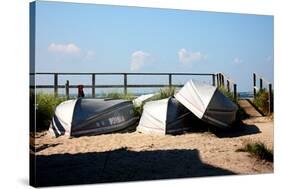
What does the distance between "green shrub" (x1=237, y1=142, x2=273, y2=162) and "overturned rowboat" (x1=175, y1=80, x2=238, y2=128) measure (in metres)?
0.45

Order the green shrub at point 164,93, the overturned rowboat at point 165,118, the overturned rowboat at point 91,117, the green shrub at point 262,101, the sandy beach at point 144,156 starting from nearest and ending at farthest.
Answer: the sandy beach at point 144,156 < the overturned rowboat at point 91,117 < the green shrub at point 164,93 < the overturned rowboat at point 165,118 < the green shrub at point 262,101

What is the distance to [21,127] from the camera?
5.50 metres

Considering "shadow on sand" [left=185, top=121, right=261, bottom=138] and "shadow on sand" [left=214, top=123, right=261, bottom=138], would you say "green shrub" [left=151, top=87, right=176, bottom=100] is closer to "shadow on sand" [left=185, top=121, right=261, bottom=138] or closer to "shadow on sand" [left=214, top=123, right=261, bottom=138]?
"shadow on sand" [left=185, top=121, right=261, bottom=138]

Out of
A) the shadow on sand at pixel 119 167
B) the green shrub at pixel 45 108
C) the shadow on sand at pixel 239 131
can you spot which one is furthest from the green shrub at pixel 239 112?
the green shrub at pixel 45 108

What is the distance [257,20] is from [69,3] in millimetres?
2523

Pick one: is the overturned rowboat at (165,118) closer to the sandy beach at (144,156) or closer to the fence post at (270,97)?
the sandy beach at (144,156)

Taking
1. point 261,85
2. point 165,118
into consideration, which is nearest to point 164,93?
point 165,118

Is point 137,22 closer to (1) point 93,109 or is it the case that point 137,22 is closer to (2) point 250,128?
(1) point 93,109

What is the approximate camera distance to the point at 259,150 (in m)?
6.62

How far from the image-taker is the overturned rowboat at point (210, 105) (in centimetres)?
672

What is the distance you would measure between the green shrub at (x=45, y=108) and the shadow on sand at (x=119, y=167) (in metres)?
0.35

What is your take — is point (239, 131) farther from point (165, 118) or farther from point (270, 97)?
point (165, 118)

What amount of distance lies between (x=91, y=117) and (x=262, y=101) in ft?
7.53
